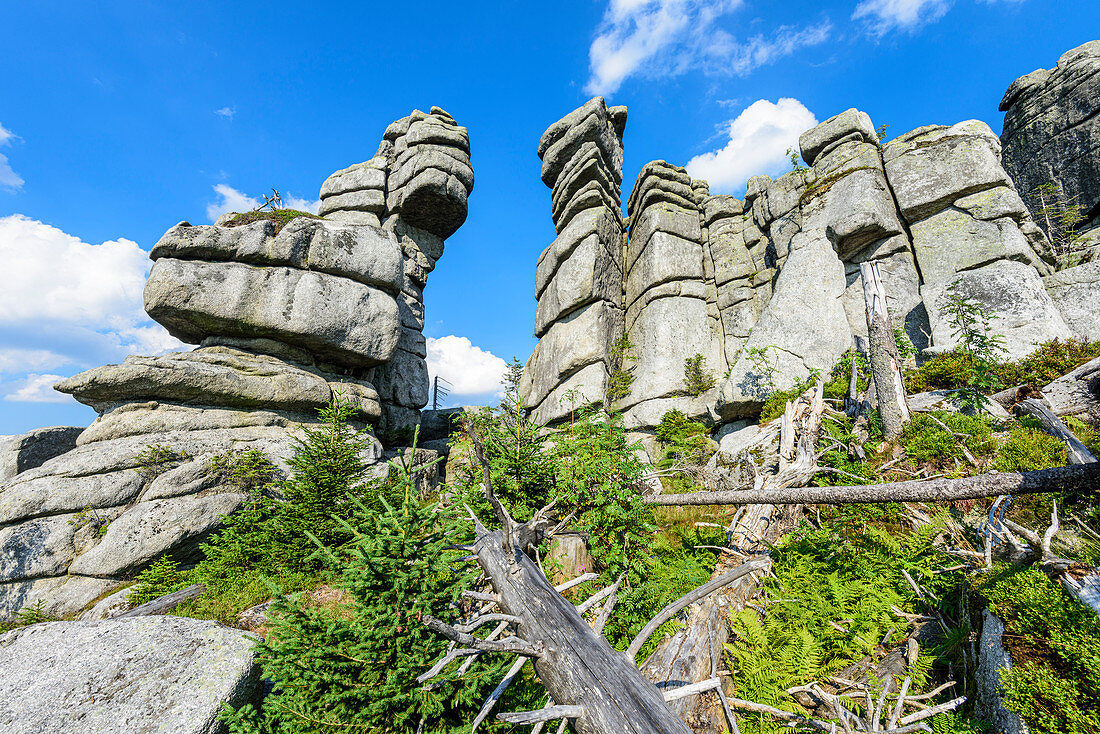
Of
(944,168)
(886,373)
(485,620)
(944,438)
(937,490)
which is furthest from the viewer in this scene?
(944,168)

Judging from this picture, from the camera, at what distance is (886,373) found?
903cm

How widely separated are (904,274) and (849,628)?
1410 centimetres

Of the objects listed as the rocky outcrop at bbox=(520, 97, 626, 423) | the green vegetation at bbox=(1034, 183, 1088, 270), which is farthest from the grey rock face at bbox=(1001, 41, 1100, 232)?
the rocky outcrop at bbox=(520, 97, 626, 423)

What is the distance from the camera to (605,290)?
20.1 meters

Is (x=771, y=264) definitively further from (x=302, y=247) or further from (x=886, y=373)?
(x=302, y=247)

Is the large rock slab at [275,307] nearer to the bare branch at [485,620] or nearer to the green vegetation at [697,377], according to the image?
the green vegetation at [697,377]

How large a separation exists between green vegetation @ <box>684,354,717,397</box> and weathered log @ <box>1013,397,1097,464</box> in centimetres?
924

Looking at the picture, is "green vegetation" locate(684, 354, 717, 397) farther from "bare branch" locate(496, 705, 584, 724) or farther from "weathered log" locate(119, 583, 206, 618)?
"weathered log" locate(119, 583, 206, 618)

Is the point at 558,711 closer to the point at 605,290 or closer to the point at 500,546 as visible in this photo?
the point at 500,546

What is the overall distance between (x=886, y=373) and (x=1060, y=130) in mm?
29671

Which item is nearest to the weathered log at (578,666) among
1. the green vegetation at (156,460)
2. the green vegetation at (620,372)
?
the green vegetation at (156,460)

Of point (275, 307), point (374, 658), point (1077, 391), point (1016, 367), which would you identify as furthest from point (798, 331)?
point (275, 307)

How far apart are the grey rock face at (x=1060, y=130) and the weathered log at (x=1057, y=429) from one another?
24286 millimetres

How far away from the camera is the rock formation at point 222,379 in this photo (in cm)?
948
